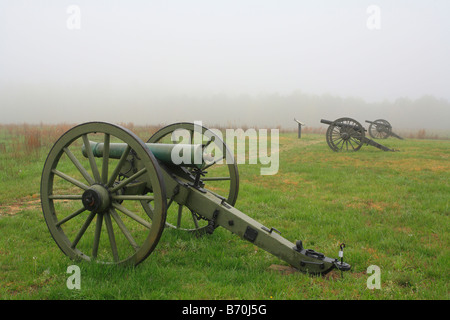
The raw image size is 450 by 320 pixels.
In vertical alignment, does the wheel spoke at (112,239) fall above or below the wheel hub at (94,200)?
below

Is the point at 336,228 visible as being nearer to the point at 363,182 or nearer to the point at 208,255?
the point at 208,255

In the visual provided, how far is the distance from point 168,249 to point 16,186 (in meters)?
5.34

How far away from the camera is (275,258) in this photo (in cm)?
371

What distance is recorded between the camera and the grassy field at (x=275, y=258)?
9.59 feet

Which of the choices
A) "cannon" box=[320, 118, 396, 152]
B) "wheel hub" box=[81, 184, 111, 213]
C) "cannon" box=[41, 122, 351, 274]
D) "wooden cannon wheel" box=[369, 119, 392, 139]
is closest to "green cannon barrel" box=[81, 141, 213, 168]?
Answer: "cannon" box=[41, 122, 351, 274]

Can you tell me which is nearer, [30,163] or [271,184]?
[271,184]

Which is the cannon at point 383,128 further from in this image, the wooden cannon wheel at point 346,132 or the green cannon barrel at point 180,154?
the green cannon barrel at point 180,154

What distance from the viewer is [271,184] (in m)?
8.01

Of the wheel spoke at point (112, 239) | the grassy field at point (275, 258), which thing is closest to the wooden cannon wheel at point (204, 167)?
the grassy field at point (275, 258)

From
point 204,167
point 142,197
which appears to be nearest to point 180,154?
point 204,167

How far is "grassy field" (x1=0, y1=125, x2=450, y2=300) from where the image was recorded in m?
2.92

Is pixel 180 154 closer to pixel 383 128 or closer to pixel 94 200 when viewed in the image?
pixel 94 200
